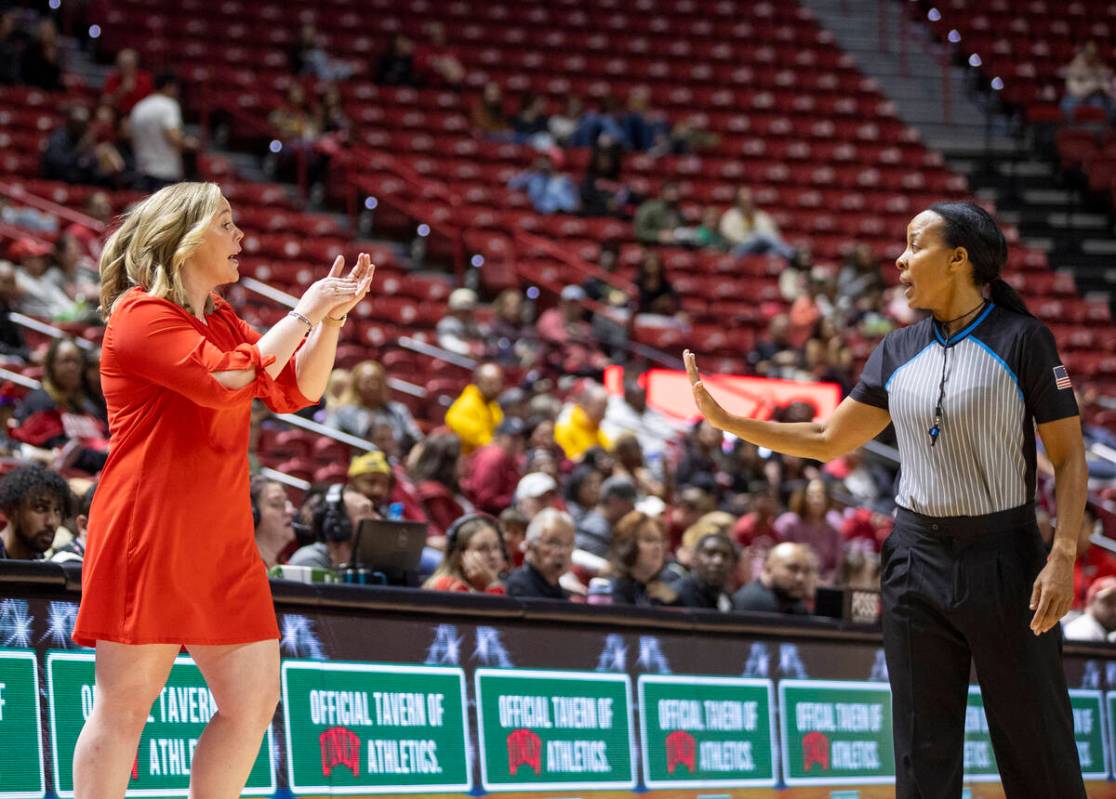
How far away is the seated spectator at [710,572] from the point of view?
24.0 ft

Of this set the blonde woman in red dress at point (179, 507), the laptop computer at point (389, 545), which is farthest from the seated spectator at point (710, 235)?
the blonde woman in red dress at point (179, 507)

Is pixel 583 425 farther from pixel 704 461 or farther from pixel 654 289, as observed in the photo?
pixel 654 289

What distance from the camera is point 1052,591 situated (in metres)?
3.54

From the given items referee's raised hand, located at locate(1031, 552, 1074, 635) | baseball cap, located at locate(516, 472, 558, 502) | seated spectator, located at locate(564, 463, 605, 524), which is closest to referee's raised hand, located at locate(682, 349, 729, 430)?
referee's raised hand, located at locate(1031, 552, 1074, 635)

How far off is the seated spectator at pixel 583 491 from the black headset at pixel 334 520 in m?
2.93

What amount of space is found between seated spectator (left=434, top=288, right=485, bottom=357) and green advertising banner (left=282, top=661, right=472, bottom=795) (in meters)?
7.37

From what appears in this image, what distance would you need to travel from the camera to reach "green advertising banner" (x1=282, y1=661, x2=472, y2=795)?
4672 mm

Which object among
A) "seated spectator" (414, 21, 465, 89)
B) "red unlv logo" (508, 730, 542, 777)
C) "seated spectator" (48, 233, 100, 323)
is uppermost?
"seated spectator" (414, 21, 465, 89)

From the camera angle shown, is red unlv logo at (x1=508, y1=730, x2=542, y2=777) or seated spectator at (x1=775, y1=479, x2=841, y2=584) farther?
seated spectator at (x1=775, y1=479, x2=841, y2=584)

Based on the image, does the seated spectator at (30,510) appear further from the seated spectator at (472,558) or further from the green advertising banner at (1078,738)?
the green advertising banner at (1078,738)

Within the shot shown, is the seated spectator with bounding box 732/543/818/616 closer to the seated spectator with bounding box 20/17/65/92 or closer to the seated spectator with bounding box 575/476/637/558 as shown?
the seated spectator with bounding box 575/476/637/558

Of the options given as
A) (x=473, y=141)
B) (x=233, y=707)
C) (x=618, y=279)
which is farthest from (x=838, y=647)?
(x=473, y=141)

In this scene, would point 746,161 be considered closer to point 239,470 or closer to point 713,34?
point 713,34

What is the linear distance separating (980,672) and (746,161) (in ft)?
47.9
